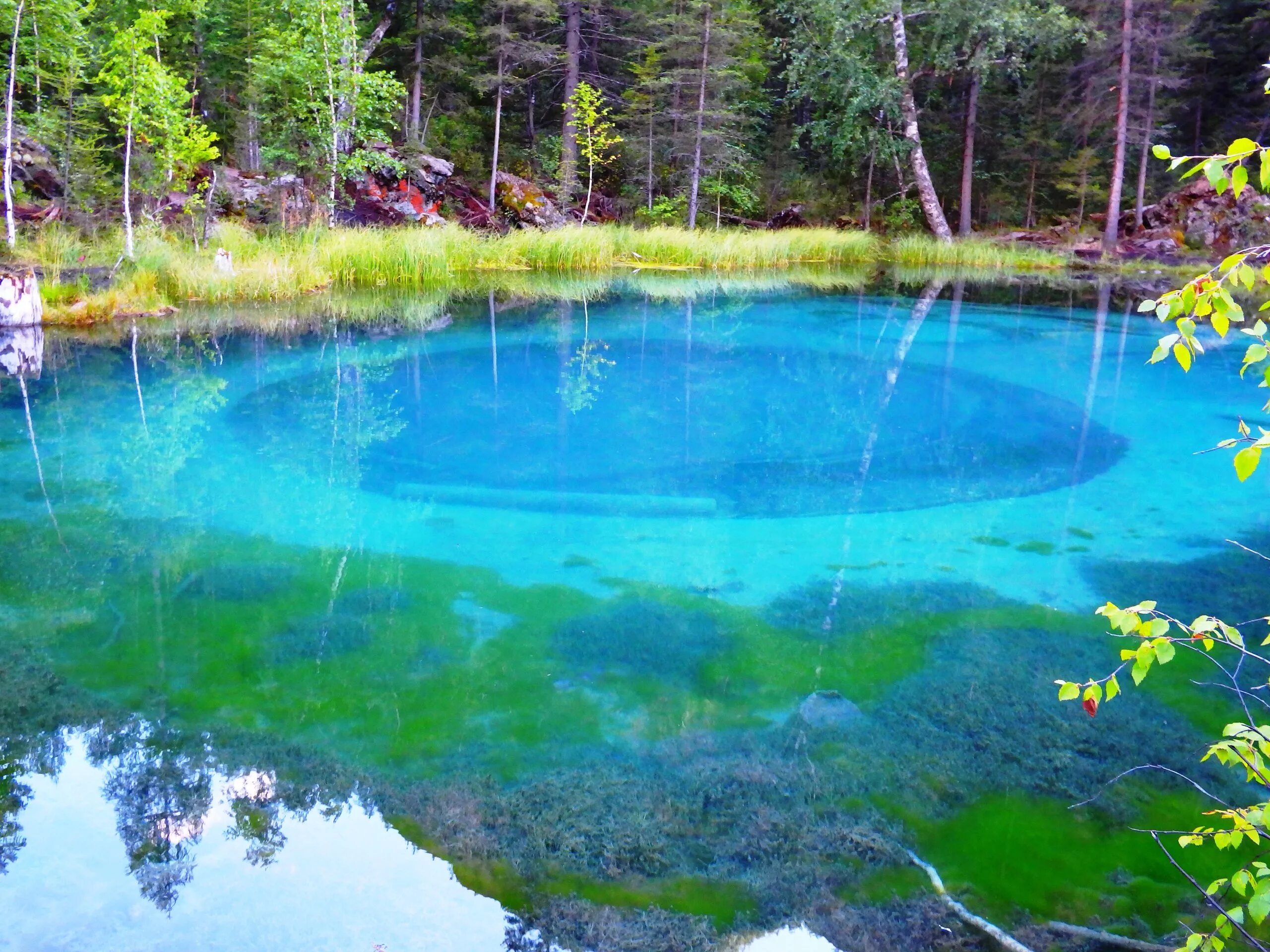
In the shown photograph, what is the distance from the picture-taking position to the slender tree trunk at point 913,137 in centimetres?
2145

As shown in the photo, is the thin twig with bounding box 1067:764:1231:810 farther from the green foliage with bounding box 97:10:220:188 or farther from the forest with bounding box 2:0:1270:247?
the forest with bounding box 2:0:1270:247

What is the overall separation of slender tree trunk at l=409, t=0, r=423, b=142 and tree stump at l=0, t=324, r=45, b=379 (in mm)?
12932

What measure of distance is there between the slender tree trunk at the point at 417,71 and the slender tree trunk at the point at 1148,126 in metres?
A: 15.7

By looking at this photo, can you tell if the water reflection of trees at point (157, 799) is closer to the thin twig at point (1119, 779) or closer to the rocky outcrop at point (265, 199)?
the thin twig at point (1119, 779)

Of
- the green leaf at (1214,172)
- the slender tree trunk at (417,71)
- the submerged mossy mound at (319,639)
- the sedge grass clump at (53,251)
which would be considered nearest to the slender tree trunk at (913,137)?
the slender tree trunk at (417,71)

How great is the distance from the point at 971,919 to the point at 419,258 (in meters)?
13.9

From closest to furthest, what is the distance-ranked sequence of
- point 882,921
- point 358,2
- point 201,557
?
point 882,921 < point 201,557 < point 358,2

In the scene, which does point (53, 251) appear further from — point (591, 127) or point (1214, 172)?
point (591, 127)

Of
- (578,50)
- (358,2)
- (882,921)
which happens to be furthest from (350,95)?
(882,921)

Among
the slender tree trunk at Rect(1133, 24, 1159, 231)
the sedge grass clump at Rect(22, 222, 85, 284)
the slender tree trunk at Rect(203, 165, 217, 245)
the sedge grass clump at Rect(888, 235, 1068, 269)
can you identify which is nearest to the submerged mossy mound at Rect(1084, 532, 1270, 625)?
the sedge grass clump at Rect(22, 222, 85, 284)

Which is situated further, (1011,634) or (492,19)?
(492,19)

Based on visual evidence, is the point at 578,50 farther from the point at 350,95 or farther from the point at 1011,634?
the point at 1011,634

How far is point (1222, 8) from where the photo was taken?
78.1 feet

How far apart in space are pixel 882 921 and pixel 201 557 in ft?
11.0
